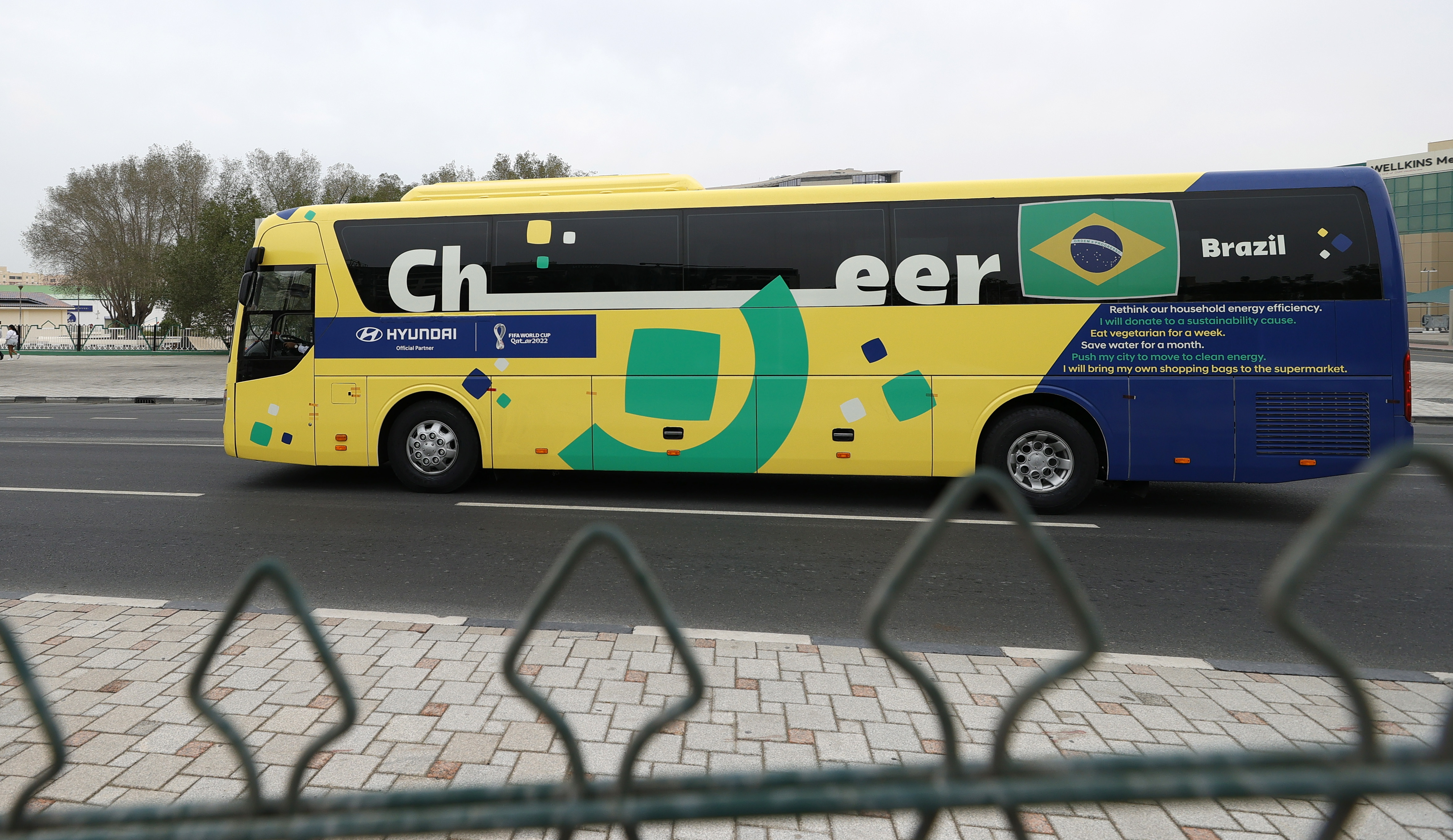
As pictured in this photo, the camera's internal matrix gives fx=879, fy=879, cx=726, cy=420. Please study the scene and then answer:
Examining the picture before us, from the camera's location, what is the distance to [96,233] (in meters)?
50.1

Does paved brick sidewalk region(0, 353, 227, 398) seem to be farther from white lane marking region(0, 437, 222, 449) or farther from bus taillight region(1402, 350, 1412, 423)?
bus taillight region(1402, 350, 1412, 423)

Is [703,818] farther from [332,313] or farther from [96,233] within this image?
[96,233]

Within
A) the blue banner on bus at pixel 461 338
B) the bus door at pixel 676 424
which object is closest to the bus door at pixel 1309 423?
the bus door at pixel 676 424

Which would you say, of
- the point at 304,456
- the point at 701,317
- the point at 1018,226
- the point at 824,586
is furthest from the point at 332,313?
the point at 1018,226

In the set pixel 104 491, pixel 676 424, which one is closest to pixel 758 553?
pixel 676 424

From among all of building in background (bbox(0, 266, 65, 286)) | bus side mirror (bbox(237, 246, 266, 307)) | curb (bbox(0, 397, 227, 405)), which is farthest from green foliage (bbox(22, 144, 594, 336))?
building in background (bbox(0, 266, 65, 286))

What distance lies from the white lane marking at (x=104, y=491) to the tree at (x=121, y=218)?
4732 cm

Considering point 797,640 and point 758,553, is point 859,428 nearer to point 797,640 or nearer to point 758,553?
point 758,553

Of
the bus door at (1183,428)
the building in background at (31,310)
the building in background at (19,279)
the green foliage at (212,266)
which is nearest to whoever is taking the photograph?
the bus door at (1183,428)

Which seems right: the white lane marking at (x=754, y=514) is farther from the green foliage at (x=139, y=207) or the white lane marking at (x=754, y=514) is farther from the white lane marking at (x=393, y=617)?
the green foliage at (x=139, y=207)

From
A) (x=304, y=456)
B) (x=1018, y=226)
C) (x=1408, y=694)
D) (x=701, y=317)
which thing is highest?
(x=1018, y=226)

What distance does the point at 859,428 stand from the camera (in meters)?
8.48

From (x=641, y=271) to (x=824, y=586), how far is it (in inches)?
170

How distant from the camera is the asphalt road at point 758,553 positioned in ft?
16.6
